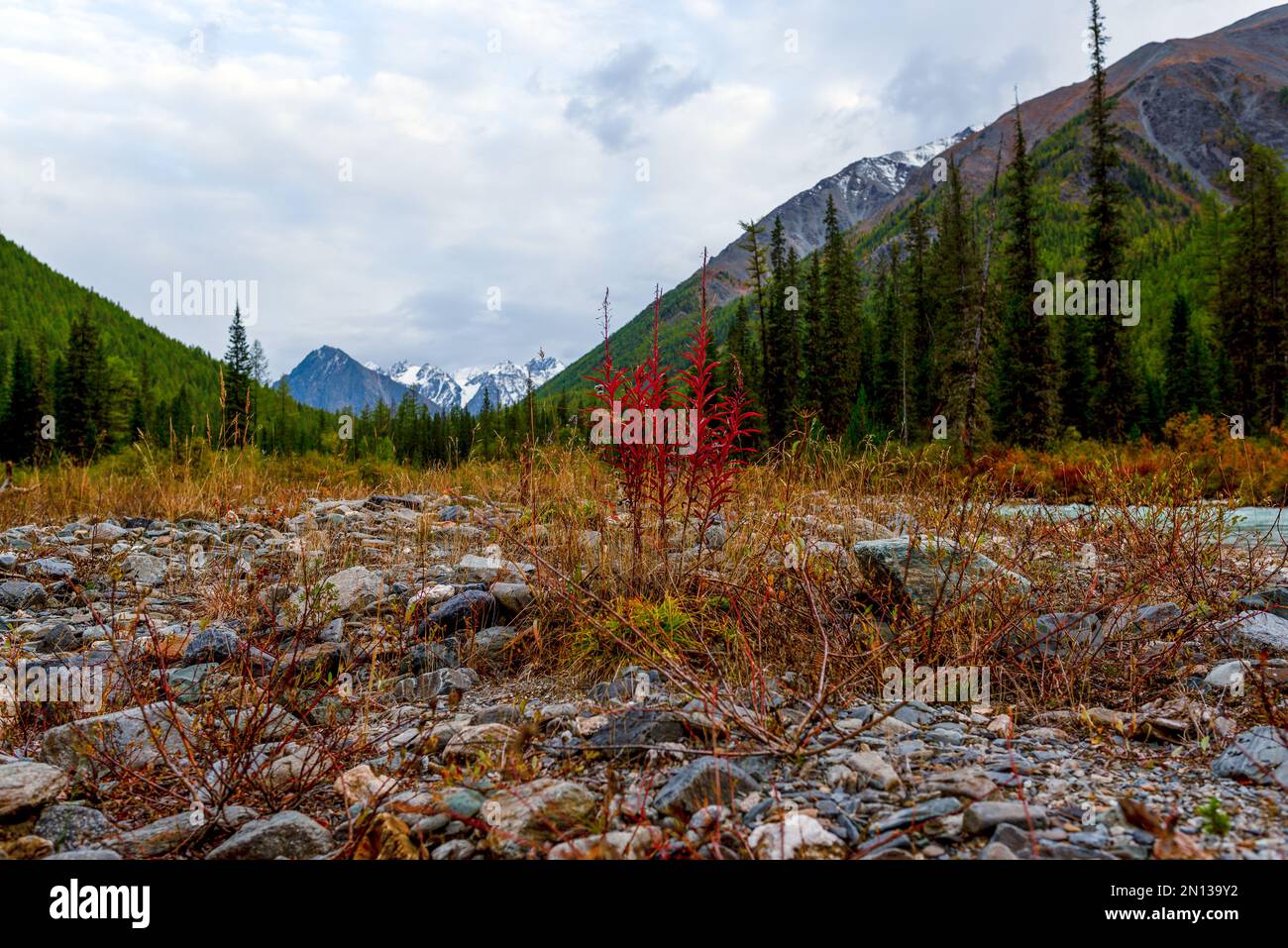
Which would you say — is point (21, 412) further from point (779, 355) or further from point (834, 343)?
point (834, 343)

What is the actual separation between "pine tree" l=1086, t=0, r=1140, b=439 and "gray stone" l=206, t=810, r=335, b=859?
110 ft

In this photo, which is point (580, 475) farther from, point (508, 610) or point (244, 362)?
point (244, 362)

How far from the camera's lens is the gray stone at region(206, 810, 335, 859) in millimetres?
1754

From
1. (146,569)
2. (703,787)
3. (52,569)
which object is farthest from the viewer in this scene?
(146,569)

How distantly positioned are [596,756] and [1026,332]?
104 ft

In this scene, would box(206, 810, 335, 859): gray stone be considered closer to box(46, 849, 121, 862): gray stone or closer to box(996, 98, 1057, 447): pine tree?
box(46, 849, 121, 862): gray stone

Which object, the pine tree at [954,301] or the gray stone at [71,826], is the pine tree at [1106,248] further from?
the gray stone at [71,826]

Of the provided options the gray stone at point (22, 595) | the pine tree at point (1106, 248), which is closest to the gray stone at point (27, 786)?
the gray stone at point (22, 595)

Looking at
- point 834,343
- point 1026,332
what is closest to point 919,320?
point 834,343

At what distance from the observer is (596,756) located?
229 centimetres

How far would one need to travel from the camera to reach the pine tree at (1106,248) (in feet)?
90.3

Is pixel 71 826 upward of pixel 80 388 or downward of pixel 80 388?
downward

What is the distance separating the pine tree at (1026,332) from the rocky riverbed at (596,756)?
27551 mm
